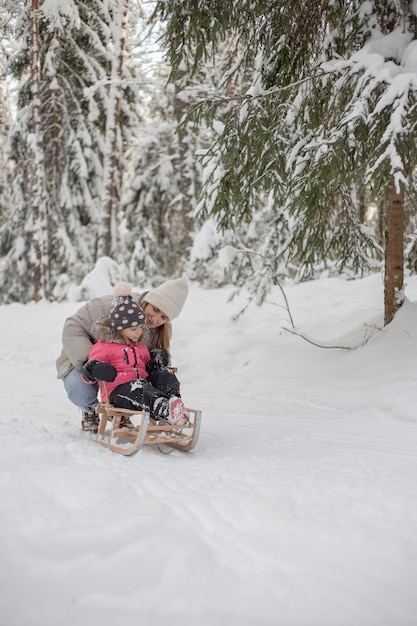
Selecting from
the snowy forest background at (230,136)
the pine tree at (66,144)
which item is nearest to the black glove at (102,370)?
the snowy forest background at (230,136)

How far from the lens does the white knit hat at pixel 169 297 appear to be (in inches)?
165

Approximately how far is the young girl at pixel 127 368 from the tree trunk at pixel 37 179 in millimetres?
9532

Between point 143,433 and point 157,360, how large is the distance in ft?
2.85

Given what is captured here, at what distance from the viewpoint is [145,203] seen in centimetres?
1562

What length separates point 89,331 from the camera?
4.14 meters

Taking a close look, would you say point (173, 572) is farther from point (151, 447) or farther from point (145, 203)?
point (145, 203)

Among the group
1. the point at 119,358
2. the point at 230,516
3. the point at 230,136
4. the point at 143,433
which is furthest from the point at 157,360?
the point at 230,136

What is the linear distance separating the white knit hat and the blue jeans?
2.81 feet

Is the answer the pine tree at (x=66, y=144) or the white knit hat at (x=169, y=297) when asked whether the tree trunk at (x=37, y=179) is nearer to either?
the pine tree at (x=66, y=144)

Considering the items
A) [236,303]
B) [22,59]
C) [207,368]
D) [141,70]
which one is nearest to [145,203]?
[141,70]

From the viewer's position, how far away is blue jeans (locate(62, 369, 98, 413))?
4.05m

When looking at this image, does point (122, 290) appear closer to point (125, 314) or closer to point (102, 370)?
point (125, 314)

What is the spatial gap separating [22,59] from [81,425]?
12.7 m

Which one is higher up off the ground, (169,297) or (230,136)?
(230,136)
